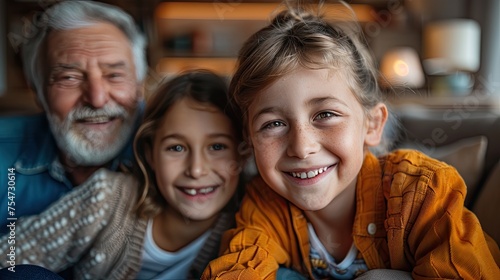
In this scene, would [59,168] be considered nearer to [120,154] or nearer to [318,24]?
[120,154]

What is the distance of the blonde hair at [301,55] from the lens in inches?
32.5

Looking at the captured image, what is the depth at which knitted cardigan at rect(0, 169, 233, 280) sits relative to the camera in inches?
35.8

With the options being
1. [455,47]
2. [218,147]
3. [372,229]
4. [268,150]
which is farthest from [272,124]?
[455,47]

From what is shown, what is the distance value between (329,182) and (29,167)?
23.5 inches

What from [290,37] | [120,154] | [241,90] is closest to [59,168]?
[120,154]

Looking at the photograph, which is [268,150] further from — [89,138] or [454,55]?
[454,55]

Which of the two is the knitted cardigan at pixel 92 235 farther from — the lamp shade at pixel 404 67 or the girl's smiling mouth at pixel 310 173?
the lamp shade at pixel 404 67

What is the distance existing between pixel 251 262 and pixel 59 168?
1.50 ft

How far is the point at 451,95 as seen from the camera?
10.5 ft

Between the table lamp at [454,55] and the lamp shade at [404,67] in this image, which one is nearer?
the table lamp at [454,55]

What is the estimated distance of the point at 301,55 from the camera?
826 mm

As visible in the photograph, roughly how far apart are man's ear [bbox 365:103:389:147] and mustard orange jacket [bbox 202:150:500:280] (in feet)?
0.14

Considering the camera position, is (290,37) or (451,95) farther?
(451,95)

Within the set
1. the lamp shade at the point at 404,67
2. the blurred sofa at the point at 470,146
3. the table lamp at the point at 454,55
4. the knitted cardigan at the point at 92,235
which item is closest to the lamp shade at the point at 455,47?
the table lamp at the point at 454,55
